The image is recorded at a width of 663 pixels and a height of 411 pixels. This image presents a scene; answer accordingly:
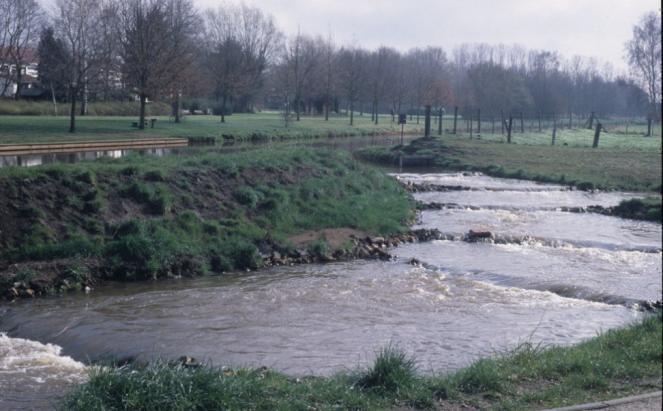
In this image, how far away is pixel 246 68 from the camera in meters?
76.8

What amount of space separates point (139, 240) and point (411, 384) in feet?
34.6

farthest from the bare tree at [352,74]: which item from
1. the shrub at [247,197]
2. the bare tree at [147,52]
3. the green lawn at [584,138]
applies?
the shrub at [247,197]

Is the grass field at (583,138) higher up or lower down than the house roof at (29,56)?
lower down

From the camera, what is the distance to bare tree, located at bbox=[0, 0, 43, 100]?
67.0 m

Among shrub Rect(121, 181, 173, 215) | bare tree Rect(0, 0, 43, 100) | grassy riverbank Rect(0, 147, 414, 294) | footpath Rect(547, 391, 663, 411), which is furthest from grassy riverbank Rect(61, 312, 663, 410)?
bare tree Rect(0, 0, 43, 100)

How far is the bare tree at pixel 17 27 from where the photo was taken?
67.0 metres

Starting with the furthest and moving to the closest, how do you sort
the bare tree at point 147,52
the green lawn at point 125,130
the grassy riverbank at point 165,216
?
1. the bare tree at point 147,52
2. the green lawn at point 125,130
3. the grassy riverbank at point 165,216

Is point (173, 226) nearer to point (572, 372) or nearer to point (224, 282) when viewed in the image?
point (224, 282)

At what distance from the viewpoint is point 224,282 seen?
1625 cm

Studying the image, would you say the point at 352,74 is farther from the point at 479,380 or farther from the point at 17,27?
the point at 479,380

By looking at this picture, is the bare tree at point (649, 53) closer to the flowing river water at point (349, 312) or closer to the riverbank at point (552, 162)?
the flowing river water at point (349, 312)

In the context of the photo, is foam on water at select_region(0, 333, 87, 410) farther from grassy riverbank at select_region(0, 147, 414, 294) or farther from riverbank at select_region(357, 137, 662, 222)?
riverbank at select_region(357, 137, 662, 222)

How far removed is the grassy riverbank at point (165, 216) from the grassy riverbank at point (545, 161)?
14.7 metres

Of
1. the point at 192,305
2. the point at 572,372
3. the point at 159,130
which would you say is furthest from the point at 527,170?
the point at 572,372
